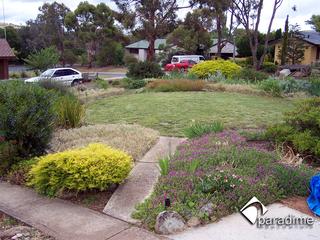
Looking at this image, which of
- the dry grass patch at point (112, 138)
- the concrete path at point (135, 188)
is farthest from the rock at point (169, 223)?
the dry grass patch at point (112, 138)

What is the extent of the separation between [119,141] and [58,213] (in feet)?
9.19

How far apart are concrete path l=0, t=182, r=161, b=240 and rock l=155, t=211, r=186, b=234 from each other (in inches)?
4.1

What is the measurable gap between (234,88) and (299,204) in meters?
12.3

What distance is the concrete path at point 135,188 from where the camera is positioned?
177 inches

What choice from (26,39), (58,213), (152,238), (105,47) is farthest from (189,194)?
(26,39)

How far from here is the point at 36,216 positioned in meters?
4.47

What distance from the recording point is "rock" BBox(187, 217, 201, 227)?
3988mm

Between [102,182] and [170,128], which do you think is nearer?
[102,182]

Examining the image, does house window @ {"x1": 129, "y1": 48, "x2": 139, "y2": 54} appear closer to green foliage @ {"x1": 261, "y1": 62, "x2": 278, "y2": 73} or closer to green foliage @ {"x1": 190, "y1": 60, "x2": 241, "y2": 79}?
green foliage @ {"x1": 261, "y1": 62, "x2": 278, "y2": 73}

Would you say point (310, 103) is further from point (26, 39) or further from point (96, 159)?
point (26, 39)

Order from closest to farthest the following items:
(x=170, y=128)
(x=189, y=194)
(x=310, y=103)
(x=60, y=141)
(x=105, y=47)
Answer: (x=189, y=194), (x=310, y=103), (x=60, y=141), (x=170, y=128), (x=105, y=47)

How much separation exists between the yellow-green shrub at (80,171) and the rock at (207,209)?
1.33 metres

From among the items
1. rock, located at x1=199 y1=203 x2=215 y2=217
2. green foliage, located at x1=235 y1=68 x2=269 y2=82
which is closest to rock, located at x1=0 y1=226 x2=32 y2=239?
rock, located at x1=199 y1=203 x2=215 y2=217

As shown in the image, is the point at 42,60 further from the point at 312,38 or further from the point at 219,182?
the point at 219,182
